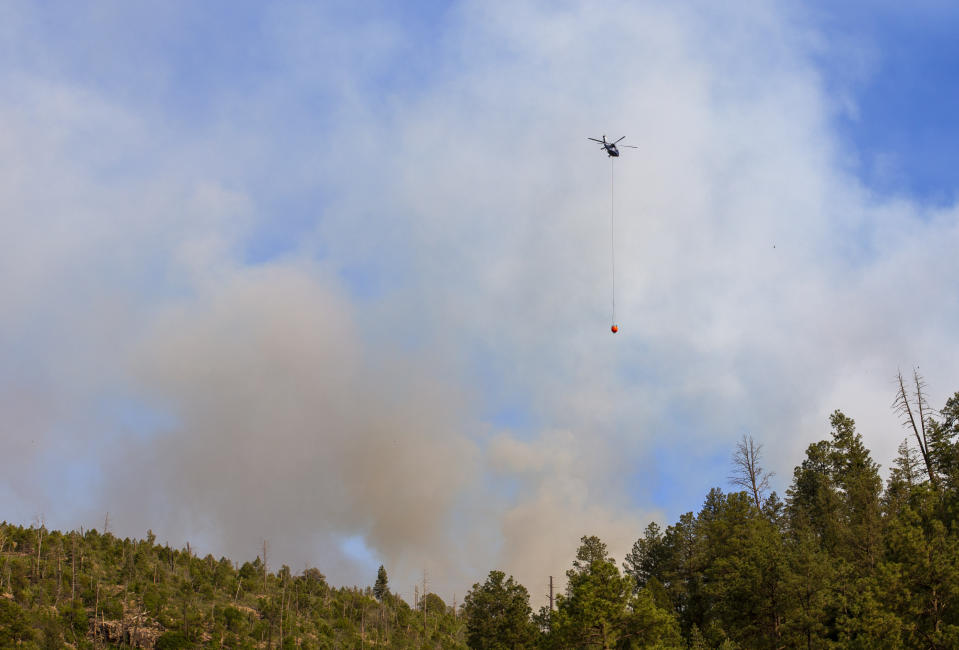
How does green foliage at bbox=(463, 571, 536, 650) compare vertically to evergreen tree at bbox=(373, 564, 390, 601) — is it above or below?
below

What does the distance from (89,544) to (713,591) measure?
369 feet

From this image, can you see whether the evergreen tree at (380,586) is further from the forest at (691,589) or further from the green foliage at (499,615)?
the green foliage at (499,615)

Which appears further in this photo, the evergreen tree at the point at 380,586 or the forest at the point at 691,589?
the evergreen tree at the point at 380,586

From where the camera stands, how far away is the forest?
46281 millimetres

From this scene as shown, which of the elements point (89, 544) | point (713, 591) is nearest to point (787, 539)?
point (713, 591)

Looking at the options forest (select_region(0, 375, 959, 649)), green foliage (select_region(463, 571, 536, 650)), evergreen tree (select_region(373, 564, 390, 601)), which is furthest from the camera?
evergreen tree (select_region(373, 564, 390, 601))

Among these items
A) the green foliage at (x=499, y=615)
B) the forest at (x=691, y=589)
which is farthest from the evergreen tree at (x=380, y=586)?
the green foliage at (x=499, y=615)

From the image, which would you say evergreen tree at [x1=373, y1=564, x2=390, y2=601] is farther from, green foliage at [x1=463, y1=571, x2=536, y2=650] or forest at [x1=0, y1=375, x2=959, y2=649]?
green foliage at [x1=463, y1=571, x2=536, y2=650]

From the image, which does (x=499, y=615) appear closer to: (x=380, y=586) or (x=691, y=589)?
(x=691, y=589)

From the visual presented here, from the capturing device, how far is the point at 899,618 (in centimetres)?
4331

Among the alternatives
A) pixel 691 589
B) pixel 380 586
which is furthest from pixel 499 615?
pixel 380 586

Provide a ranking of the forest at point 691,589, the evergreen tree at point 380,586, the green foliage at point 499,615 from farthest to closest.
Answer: the evergreen tree at point 380,586 < the green foliage at point 499,615 < the forest at point 691,589

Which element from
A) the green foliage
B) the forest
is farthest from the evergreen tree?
the green foliage

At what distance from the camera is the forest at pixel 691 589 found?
4628 centimetres
